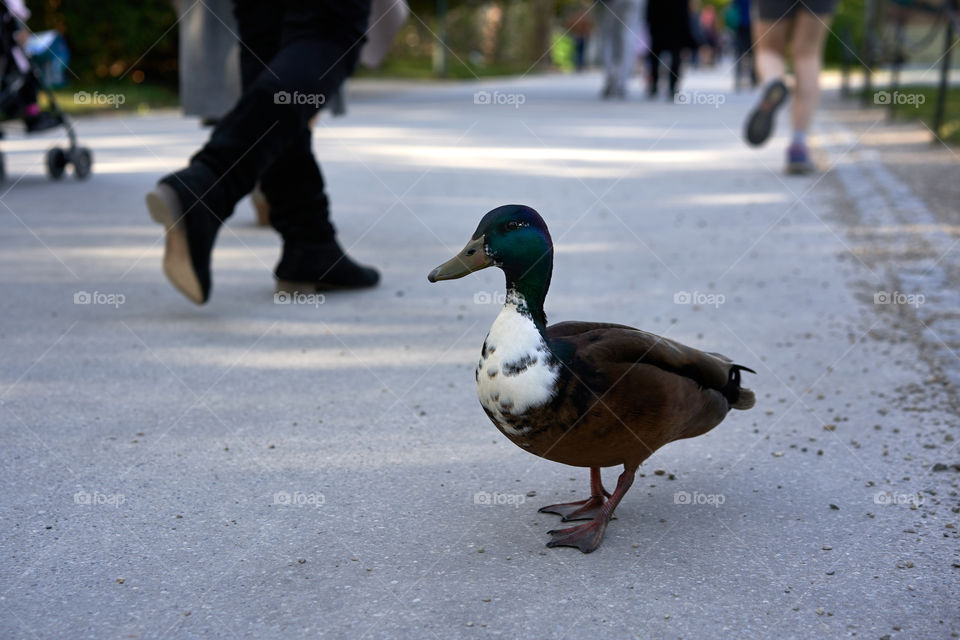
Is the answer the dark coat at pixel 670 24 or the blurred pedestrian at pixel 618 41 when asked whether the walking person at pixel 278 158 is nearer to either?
the blurred pedestrian at pixel 618 41

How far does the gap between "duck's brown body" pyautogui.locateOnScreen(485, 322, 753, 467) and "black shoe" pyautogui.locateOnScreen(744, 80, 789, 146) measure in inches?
209

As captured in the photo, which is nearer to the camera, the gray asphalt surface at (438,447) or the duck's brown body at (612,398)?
the gray asphalt surface at (438,447)

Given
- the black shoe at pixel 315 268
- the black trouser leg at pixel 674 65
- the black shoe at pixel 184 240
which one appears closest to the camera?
the black shoe at pixel 184 240

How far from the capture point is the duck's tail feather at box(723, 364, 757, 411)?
2.88 meters

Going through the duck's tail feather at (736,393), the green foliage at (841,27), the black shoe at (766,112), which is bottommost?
the green foliage at (841,27)

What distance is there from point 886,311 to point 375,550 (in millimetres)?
3008

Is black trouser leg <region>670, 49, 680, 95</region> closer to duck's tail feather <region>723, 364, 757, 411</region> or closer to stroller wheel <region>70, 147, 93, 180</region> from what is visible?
stroller wheel <region>70, 147, 93, 180</region>

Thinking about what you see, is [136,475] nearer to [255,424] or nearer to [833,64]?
[255,424]

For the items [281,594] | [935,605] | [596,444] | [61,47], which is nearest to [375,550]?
[281,594]

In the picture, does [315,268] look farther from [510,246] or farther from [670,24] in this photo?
[670,24]

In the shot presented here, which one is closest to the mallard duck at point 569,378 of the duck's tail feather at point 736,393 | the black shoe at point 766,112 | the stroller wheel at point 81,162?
the duck's tail feather at point 736,393

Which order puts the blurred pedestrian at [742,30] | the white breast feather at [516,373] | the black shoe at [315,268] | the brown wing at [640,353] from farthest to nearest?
the blurred pedestrian at [742,30]
the black shoe at [315,268]
the brown wing at [640,353]
the white breast feather at [516,373]

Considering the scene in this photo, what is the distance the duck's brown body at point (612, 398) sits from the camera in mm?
2518

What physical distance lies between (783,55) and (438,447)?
552 cm
